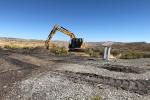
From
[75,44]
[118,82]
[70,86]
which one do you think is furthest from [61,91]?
[75,44]

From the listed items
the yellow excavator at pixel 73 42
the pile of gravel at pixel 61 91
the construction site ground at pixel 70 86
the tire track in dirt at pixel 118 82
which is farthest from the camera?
the yellow excavator at pixel 73 42

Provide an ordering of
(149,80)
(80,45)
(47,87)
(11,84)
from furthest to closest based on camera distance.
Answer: (80,45) → (149,80) → (11,84) → (47,87)

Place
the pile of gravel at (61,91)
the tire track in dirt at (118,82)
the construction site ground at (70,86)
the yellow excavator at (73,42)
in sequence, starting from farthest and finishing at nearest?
the yellow excavator at (73,42)
the tire track in dirt at (118,82)
the construction site ground at (70,86)
the pile of gravel at (61,91)

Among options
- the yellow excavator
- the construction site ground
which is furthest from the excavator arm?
the construction site ground

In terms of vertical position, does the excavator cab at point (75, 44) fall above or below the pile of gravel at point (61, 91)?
above

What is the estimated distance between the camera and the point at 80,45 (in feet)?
143

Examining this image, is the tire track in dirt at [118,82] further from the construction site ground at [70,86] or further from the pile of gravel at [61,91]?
the pile of gravel at [61,91]

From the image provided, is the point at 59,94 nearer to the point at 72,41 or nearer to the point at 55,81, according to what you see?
the point at 55,81

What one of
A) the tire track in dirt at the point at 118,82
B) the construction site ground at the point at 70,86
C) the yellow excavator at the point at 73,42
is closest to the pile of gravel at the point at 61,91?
the construction site ground at the point at 70,86

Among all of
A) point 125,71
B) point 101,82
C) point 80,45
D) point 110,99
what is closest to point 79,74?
point 101,82

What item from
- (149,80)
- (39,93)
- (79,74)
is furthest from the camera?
(79,74)

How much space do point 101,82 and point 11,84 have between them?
488 cm

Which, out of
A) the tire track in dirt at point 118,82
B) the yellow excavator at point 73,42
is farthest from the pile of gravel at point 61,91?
the yellow excavator at point 73,42

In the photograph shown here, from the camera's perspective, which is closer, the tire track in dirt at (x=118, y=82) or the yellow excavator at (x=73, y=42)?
the tire track in dirt at (x=118, y=82)
